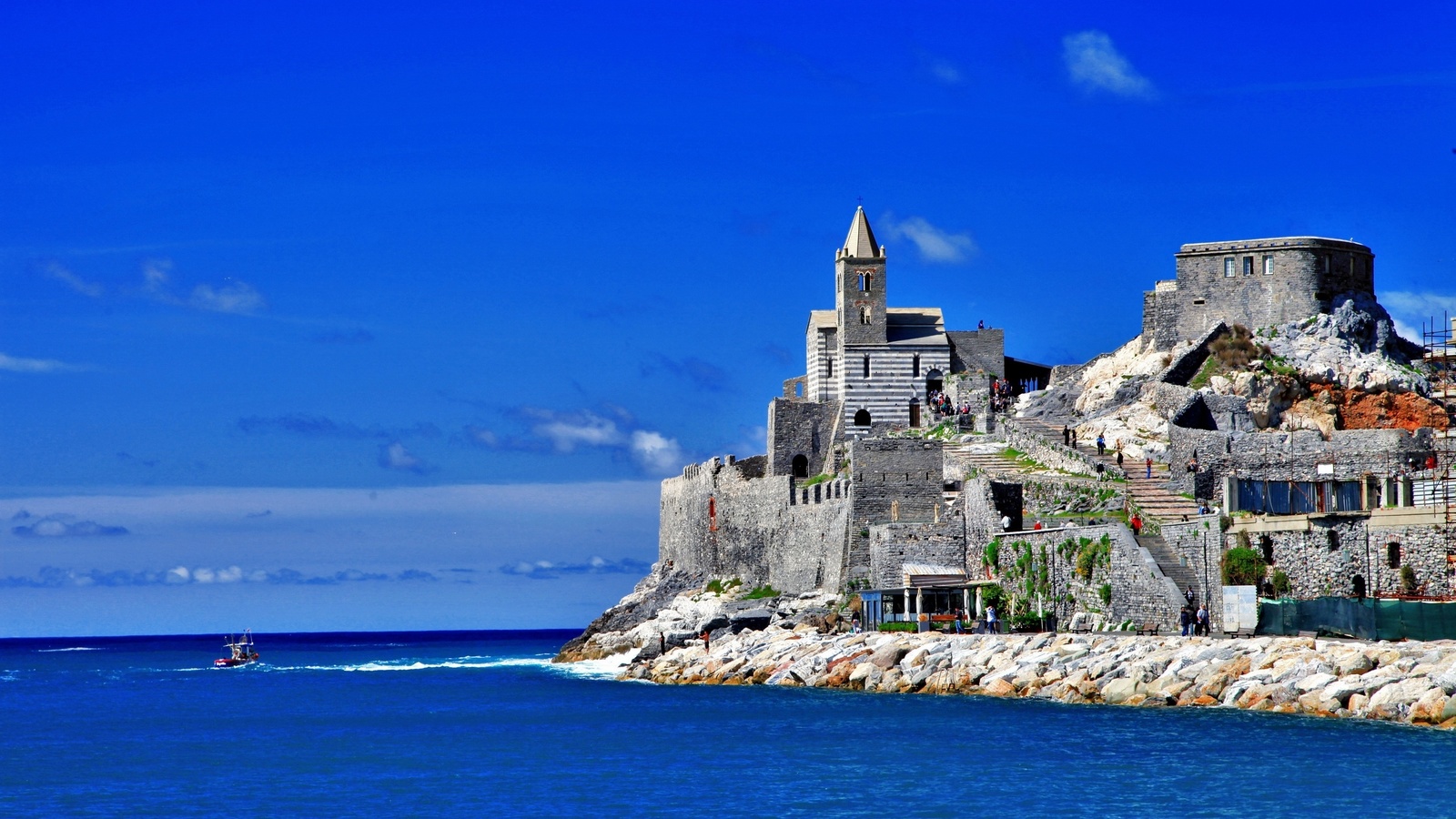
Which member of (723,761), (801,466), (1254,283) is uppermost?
(1254,283)

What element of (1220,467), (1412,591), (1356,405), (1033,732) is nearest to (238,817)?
(1033,732)

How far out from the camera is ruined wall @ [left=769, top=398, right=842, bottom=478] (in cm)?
6781

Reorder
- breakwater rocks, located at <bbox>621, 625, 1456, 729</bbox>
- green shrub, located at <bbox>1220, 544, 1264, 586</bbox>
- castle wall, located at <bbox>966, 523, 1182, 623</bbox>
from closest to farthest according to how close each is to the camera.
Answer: breakwater rocks, located at <bbox>621, 625, 1456, 729</bbox> → green shrub, located at <bbox>1220, 544, 1264, 586</bbox> → castle wall, located at <bbox>966, 523, 1182, 623</bbox>

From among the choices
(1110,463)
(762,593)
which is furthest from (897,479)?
(762,593)

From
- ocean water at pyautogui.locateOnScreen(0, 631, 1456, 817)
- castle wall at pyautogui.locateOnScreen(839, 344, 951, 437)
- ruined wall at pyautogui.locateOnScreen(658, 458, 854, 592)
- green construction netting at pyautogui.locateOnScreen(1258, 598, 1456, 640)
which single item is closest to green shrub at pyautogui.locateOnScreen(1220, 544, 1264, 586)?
green construction netting at pyautogui.locateOnScreen(1258, 598, 1456, 640)

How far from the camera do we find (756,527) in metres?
66.1

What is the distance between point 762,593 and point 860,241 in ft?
44.7

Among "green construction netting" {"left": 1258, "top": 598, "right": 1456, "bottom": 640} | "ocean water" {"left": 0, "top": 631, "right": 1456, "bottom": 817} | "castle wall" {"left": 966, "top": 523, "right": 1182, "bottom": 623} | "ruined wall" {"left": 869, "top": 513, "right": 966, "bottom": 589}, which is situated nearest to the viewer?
"ocean water" {"left": 0, "top": 631, "right": 1456, "bottom": 817}

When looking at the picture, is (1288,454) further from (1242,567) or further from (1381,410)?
(1242,567)

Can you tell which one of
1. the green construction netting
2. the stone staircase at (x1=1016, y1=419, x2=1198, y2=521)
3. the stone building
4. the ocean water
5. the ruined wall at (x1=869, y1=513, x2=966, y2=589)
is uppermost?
the stone building

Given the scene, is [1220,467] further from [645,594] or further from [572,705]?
[645,594]

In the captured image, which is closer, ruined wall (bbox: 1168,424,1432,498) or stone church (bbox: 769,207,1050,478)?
ruined wall (bbox: 1168,424,1432,498)

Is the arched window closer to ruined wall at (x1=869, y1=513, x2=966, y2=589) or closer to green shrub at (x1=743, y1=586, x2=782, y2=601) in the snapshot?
green shrub at (x1=743, y1=586, x2=782, y2=601)

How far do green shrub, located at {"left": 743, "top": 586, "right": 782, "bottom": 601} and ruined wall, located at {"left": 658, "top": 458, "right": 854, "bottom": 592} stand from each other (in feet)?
0.61
